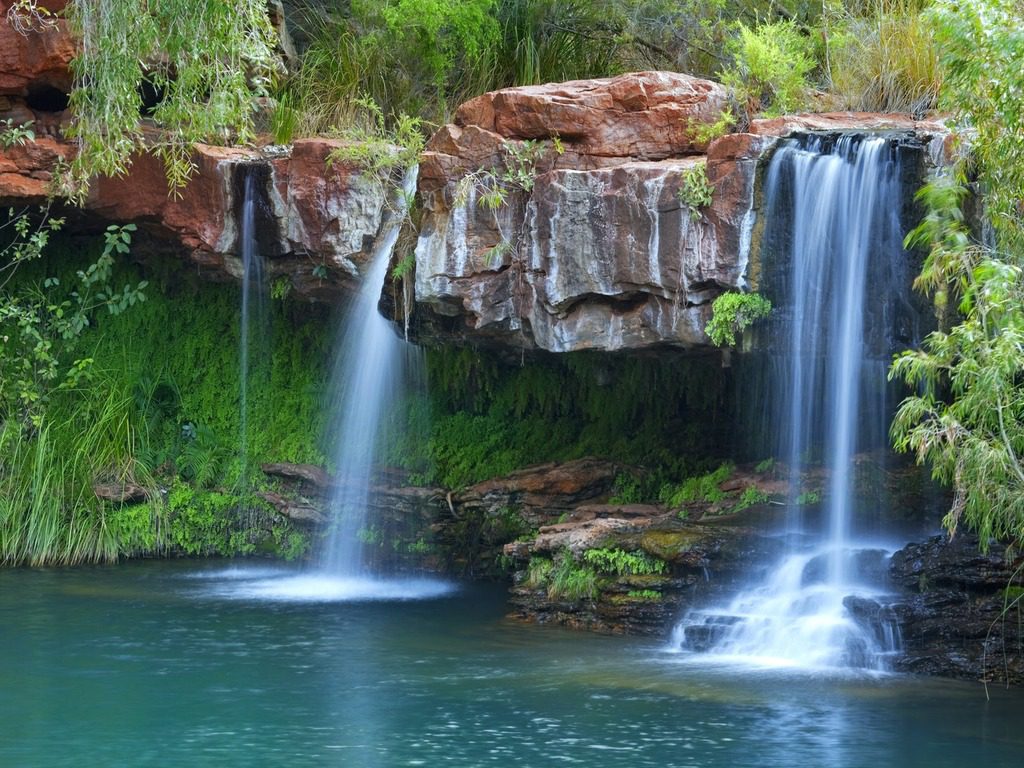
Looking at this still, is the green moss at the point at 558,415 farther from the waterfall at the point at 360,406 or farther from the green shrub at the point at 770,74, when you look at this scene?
the green shrub at the point at 770,74

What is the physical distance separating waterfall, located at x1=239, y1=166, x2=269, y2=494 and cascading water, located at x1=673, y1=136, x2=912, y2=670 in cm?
600

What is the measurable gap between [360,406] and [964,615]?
739 centimetres

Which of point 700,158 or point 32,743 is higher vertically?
point 700,158

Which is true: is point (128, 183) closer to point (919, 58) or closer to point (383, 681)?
point (383, 681)

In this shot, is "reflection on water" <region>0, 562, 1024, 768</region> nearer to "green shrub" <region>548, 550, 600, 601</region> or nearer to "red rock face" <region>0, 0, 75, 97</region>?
"green shrub" <region>548, 550, 600, 601</region>

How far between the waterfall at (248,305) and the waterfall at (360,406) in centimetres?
119

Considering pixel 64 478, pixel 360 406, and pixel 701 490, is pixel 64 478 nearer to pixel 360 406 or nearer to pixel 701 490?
pixel 360 406

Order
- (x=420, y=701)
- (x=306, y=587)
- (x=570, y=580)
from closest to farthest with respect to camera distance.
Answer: (x=420, y=701)
(x=570, y=580)
(x=306, y=587)

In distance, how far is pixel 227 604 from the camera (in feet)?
42.4

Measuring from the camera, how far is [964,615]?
1020 centimetres

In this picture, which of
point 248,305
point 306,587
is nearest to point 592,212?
point 306,587

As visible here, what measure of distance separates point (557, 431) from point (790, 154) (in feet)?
17.3

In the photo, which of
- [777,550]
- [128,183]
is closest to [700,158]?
[777,550]

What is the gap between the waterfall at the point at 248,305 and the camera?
14492mm
